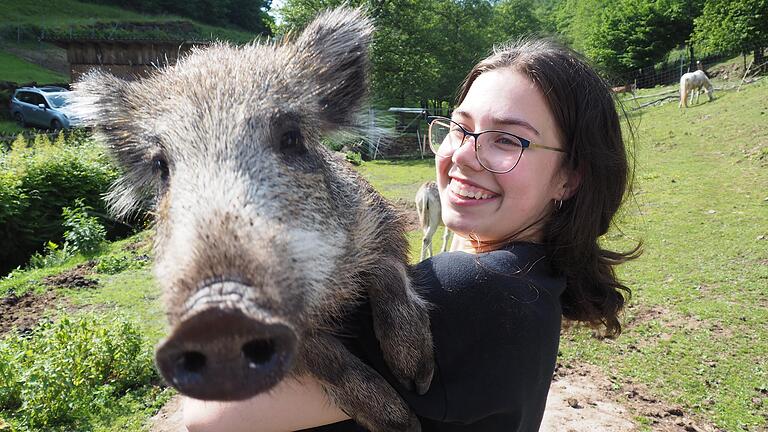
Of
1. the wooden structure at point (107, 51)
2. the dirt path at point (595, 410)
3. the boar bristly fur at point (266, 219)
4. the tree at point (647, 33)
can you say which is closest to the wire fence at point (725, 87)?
the tree at point (647, 33)

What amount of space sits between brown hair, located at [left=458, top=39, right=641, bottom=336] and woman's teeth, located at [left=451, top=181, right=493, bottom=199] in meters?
0.29

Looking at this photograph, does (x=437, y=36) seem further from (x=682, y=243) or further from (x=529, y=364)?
(x=529, y=364)

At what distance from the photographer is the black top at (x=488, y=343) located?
1.49 metres

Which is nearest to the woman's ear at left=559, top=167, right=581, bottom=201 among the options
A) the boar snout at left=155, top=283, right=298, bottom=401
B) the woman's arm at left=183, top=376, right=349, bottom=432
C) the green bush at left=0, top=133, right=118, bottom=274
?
the woman's arm at left=183, top=376, right=349, bottom=432

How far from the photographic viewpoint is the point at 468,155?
190 centimetres

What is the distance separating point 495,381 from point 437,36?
1146 inches

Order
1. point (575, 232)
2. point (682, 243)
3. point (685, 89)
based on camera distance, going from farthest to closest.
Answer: point (685, 89) → point (682, 243) → point (575, 232)

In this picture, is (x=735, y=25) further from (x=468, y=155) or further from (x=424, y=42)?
(x=468, y=155)

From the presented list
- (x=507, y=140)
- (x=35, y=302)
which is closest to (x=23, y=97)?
(x=35, y=302)

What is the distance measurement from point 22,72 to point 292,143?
3502 cm

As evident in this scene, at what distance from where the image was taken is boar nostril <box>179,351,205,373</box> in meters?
1.09

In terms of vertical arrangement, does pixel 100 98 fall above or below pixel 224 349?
above

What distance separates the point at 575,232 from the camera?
1894 millimetres

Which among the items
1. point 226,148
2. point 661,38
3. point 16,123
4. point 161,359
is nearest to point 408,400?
point 161,359
